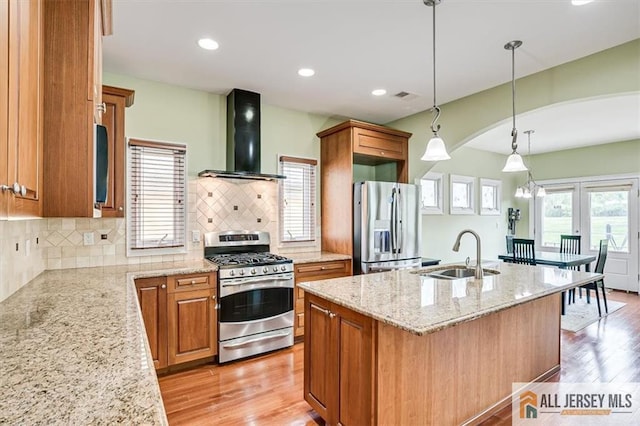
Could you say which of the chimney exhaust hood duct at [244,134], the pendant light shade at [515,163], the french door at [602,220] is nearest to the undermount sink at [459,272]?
the pendant light shade at [515,163]

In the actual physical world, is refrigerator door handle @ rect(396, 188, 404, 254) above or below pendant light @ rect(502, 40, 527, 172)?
below

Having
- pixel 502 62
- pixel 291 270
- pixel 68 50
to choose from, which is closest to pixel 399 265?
pixel 291 270

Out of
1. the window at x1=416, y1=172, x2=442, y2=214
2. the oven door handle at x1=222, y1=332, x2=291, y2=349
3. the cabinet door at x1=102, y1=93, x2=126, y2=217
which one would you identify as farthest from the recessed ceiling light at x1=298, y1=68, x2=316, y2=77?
the window at x1=416, y1=172, x2=442, y2=214

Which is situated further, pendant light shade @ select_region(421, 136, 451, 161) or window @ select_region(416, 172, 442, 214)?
window @ select_region(416, 172, 442, 214)

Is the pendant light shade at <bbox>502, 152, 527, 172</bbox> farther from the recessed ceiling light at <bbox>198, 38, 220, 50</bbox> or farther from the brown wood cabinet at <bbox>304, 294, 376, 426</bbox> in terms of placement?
the recessed ceiling light at <bbox>198, 38, 220, 50</bbox>

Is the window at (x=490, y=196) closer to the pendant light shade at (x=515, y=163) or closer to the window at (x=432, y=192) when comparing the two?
the window at (x=432, y=192)

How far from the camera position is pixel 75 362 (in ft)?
3.33

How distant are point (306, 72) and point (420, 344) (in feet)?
8.24

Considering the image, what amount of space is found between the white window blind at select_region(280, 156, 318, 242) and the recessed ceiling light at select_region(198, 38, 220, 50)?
5.27 feet

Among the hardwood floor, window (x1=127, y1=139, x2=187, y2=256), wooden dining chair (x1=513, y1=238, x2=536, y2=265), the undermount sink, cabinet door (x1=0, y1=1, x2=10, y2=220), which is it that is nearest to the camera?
cabinet door (x1=0, y1=1, x2=10, y2=220)

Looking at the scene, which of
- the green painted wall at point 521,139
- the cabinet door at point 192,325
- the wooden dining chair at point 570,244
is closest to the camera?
the green painted wall at point 521,139

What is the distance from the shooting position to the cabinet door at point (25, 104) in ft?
3.42

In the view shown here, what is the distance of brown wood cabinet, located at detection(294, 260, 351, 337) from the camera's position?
3.62m

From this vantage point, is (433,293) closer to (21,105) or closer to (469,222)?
(21,105)
